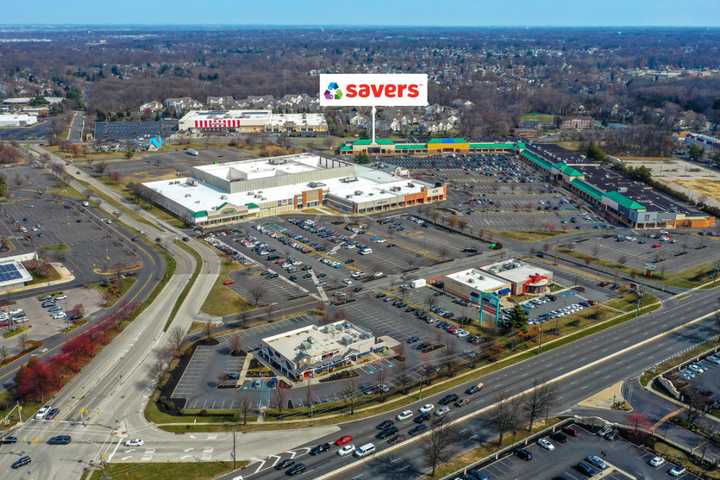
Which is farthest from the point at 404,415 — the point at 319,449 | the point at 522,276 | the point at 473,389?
the point at 522,276

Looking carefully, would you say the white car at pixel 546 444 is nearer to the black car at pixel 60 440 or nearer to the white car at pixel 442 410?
the white car at pixel 442 410

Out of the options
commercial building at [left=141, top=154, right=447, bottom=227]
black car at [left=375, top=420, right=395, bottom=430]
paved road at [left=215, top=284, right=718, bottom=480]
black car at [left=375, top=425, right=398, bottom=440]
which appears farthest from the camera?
commercial building at [left=141, top=154, right=447, bottom=227]

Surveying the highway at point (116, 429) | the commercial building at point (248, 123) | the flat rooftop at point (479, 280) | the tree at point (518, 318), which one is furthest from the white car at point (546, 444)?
the commercial building at point (248, 123)

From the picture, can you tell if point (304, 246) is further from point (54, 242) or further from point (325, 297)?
point (54, 242)

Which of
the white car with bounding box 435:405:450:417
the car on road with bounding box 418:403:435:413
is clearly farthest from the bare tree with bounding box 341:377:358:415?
the white car with bounding box 435:405:450:417

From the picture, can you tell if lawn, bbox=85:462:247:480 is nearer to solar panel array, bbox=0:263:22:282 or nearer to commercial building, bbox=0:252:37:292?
commercial building, bbox=0:252:37:292

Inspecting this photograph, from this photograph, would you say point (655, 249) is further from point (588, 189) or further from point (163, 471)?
point (163, 471)
